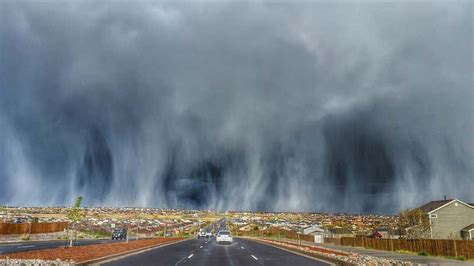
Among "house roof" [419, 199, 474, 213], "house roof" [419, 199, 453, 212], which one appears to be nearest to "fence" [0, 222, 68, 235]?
"house roof" [419, 199, 474, 213]

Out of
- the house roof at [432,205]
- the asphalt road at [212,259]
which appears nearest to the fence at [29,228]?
the asphalt road at [212,259]

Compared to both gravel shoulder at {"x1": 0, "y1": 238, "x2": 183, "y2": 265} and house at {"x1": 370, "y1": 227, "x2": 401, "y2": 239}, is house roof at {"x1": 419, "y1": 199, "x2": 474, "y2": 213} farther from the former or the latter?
gravel shoulder at {"x1": 0, "y1": 238, "x2": 183, "y2": 265}

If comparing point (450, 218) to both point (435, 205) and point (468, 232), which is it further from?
point (468, 232)

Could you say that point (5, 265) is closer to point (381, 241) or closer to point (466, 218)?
point (381, 241)

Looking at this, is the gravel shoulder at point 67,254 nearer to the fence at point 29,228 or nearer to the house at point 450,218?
the fence at point 29,228

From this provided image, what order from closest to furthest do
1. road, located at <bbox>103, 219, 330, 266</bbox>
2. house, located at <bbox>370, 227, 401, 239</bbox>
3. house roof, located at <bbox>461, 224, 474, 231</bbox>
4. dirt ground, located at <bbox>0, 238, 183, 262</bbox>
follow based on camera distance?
dirt ground, located at <bbox>0, 238, 183, 262</bbox> < road, located at <bbox>103, 219, 330, 266</bbox> < house roof, located at <bbox>461, 224, 474, 231</bbox> < house, located at <bbox>370, 227, 401, 239</bbox>

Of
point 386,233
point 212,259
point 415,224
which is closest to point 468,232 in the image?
point 415,224
